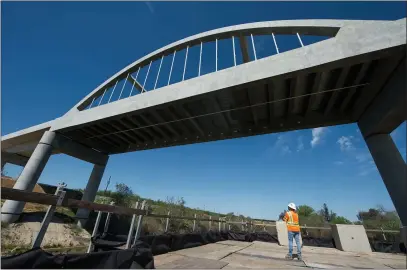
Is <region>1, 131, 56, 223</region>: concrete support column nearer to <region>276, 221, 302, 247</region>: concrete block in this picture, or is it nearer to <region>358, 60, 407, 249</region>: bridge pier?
<region>276, 221, 302, 247</region>: concrete block

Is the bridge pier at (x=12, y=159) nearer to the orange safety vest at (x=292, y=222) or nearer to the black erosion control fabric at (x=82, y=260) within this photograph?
the black erosion control fabric at (x=82, y=260)

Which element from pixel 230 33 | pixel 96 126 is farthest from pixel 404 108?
pixel 96 126

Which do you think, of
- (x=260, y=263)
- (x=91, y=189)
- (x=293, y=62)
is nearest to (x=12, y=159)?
(x=91, y=189)

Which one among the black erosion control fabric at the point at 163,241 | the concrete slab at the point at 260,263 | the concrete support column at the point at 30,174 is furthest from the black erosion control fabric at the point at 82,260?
the concrete support column at the point at 30,174

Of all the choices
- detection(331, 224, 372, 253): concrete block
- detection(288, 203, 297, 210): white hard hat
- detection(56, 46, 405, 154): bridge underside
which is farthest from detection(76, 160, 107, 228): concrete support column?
detection(331, 224, 372, 253): concrete block

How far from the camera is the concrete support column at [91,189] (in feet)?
43.8

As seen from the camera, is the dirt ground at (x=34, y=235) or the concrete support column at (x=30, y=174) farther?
the concrete support column at (x=30, y=174)

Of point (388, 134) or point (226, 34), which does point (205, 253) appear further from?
point (226, 34)

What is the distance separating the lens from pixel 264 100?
880 centimetres

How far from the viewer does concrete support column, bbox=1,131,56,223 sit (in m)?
10.4

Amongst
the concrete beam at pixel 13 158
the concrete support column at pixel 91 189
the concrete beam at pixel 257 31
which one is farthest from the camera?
the concrete beam at pixel 13 158

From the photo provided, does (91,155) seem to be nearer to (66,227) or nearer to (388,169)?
(66,227)

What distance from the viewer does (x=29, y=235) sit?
9.84m

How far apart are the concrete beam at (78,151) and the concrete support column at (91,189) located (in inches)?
21.6
